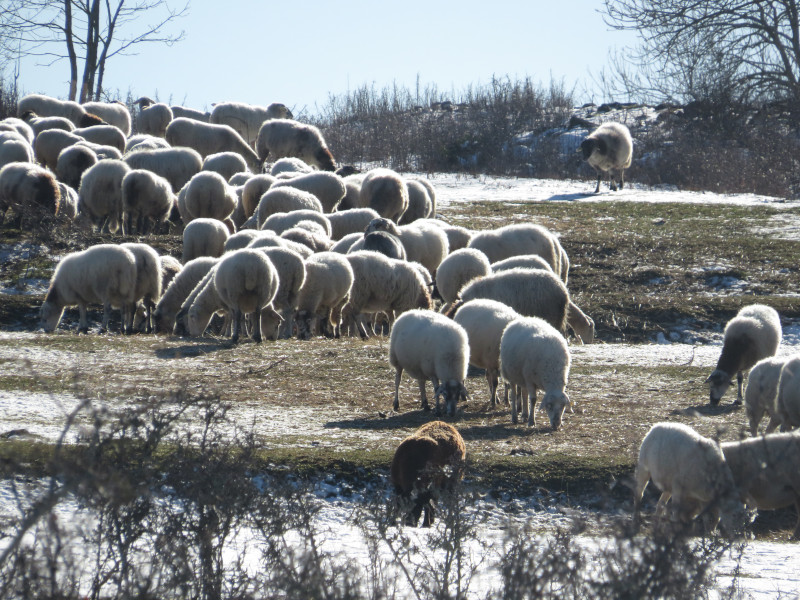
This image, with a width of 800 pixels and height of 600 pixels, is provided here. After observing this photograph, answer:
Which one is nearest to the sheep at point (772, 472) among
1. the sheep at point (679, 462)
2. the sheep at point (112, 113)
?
the sheep at point (679, 462)

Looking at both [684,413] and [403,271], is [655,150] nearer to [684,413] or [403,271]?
[403,271]

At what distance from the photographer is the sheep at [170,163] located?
19406 mm

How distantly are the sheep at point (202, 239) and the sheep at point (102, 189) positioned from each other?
276 centimetres

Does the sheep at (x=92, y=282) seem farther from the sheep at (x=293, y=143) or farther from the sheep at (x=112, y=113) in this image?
the sheep at (x=112, y=113)

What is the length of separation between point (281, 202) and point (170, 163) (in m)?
4.14

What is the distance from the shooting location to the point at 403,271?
12734 millimetres

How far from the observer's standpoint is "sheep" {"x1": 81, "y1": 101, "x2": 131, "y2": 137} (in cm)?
2823

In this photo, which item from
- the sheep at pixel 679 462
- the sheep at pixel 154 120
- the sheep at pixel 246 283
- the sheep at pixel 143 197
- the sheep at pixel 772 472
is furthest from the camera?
the sheep at pixel 154 120

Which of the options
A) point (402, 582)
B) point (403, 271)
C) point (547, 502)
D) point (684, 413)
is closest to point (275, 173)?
point (403, 271)

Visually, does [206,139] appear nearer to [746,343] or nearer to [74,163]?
[74,163]

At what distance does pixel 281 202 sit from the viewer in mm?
16391

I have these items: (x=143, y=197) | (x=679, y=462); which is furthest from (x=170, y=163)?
(x=679, y=462)

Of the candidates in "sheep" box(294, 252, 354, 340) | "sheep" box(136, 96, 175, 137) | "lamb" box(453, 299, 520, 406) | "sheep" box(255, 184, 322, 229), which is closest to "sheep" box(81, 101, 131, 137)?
"sheep" box(136, 96, 175, 137)

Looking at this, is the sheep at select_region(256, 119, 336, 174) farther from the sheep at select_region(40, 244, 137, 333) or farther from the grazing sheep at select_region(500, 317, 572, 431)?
the grazing sheep at select_region(500, 317, 572, 431)
